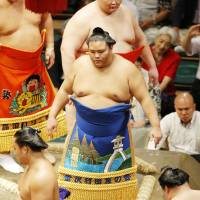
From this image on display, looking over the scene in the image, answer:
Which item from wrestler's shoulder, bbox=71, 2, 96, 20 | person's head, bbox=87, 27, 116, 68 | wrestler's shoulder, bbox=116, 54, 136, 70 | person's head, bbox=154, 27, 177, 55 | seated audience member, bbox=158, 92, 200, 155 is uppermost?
wrestler's shoulder, bbox=71, 2, 96, 20

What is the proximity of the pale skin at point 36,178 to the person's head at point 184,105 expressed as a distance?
2.13m

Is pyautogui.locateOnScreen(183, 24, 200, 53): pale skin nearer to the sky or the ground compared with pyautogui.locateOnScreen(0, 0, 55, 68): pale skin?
nearer to the ground

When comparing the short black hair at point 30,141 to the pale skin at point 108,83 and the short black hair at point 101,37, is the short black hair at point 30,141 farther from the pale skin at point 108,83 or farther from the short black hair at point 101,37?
the short black hair at point 101,37

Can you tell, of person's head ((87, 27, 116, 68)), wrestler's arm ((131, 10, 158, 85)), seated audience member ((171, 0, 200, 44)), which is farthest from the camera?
seated audience member ((171, 0, 200, 44))

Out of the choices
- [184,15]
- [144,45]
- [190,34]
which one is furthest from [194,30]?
[184,15]

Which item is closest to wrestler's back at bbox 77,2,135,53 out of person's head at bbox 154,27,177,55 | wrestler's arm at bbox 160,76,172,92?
person's head at bbox 154,27,177,55

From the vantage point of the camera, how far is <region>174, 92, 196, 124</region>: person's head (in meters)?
5.93

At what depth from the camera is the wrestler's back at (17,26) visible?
16.6 feet

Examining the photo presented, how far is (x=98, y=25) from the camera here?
4801mm

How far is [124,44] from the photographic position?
4879 mm

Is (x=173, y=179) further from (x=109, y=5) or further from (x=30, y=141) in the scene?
(x=109, y=5)

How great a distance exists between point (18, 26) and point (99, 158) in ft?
3.49

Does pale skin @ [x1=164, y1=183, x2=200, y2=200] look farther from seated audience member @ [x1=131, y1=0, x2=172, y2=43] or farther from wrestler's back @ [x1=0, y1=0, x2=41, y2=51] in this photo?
seated audience member @ [x1=131, y1=0, x2=172, y2=43]

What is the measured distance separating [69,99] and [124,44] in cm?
48
